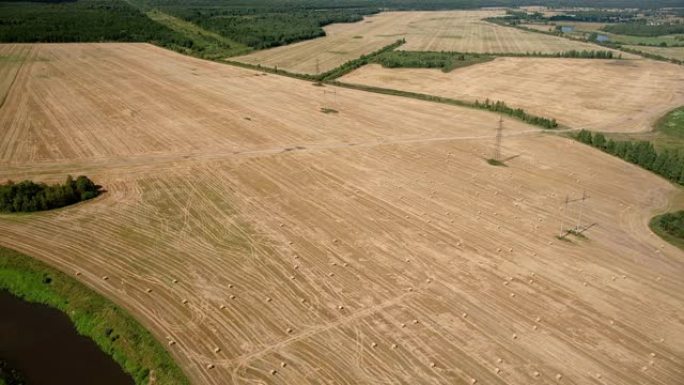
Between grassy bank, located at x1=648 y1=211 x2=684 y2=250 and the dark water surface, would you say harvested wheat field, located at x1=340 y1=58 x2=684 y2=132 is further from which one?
the dark water surface

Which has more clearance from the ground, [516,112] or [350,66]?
[350,66]

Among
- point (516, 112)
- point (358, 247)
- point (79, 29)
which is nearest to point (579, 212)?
point (358, 247)

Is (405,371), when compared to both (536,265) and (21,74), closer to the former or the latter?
(536,265)

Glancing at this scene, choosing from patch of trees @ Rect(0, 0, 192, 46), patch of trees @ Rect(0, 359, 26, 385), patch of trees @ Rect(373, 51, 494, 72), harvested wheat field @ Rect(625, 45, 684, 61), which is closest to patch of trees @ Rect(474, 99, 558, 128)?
patch of trees @ Rect(373, 51, 494, 72)

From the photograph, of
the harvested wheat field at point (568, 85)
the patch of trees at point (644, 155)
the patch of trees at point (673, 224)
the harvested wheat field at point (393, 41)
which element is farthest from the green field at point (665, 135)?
the harvested wheat field at point (393, 41)

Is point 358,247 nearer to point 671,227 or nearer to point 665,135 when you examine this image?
point 671,227

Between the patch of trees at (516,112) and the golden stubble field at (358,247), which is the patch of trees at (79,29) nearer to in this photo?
the golden stubble field at (358,247)

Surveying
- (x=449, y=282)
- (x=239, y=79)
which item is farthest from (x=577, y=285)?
(x=239, y=79)
